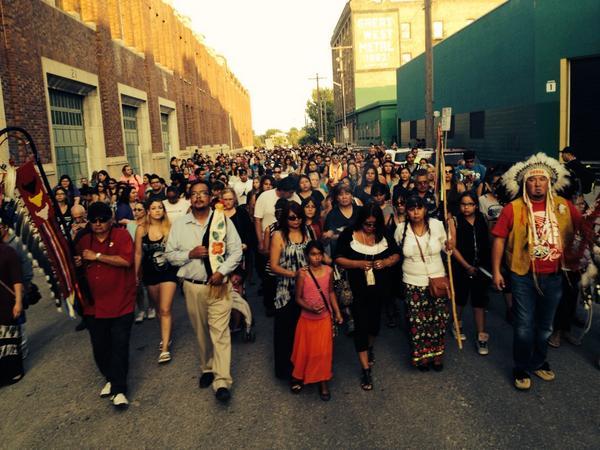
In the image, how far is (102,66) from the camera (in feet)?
66.5

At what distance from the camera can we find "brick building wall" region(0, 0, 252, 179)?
14141 mm

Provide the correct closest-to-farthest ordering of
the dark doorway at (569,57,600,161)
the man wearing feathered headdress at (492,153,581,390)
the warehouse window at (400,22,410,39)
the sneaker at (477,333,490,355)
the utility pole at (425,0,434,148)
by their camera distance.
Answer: the man wearing feathered headdress at (492,153,581,390) < the sneaker at (477,333,490,355) < the utility pole at (425,0,434,148) < the dark doorway at (569,57,600,161) < the warehouse window at (400,22,410,39)

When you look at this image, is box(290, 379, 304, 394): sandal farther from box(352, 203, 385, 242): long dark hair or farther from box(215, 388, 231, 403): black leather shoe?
box(352, 203, 385, 242): long dark hair

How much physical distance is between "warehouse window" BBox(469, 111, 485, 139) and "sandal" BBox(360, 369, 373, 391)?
2489cm

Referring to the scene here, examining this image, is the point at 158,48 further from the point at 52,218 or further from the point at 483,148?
the point at 52,218

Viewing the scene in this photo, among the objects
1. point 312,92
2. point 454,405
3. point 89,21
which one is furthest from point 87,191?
point 312,92

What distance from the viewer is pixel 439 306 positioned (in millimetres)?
5512

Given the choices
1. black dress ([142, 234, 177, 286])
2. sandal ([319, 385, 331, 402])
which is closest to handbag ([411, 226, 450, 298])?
sandal ([319, 385, 331, 402])

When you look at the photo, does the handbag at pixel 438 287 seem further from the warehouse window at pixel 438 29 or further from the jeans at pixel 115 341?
the warehouse window at pixel 438 29

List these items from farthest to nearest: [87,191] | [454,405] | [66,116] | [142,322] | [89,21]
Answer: [89,21]
[66,116]
[87,191]
[142,322]
[454,405]

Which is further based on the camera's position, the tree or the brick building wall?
the tree

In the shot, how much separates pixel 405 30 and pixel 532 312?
7007 centimetres

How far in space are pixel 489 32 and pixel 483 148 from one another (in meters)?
5.34

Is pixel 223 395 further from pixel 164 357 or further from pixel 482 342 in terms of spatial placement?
pixel 482 342
